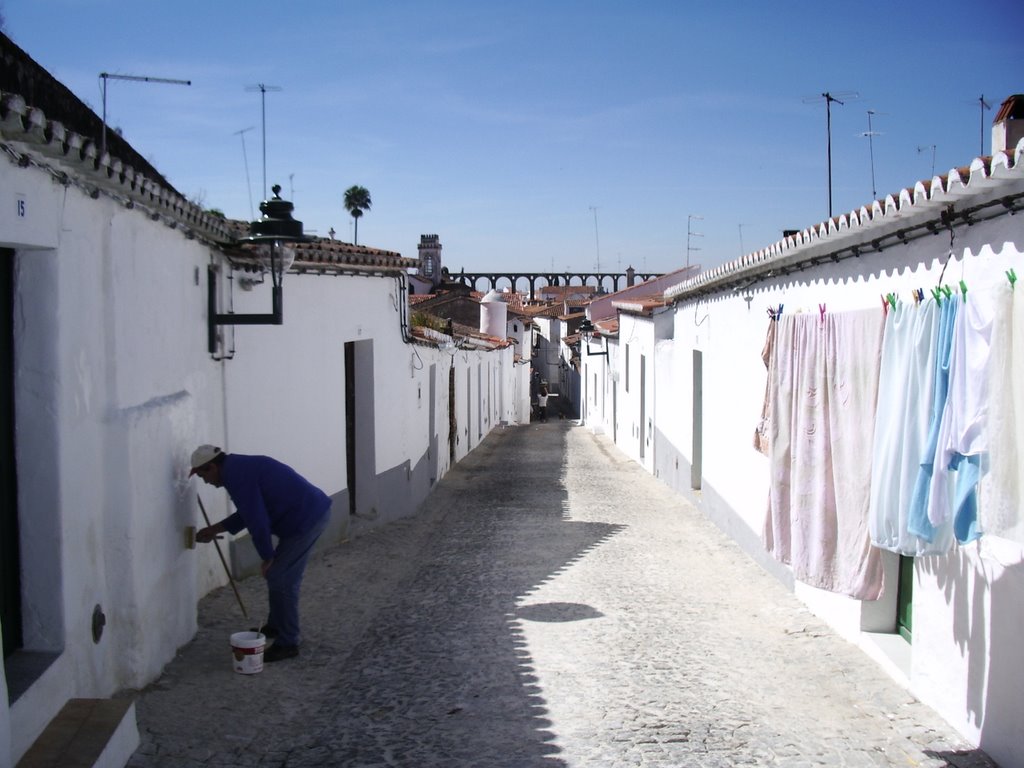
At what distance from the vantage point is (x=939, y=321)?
16.3 feet

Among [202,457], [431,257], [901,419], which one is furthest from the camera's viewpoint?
[431,257]

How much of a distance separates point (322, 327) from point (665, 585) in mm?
4398

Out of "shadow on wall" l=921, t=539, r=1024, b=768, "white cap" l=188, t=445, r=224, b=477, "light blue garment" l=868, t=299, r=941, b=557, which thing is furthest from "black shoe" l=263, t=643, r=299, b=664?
"shadow on wall" l=921, t=539, r=1024, b=768

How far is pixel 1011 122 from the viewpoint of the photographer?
5.38 metres

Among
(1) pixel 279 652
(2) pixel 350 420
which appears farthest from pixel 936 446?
(2) pixel 350 420

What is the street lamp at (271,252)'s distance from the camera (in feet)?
23.4

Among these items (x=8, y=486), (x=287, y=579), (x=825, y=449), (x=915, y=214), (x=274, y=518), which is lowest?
(x=287, y=579)

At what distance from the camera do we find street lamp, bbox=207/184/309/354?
7145 mm

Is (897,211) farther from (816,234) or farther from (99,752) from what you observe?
(99,752)

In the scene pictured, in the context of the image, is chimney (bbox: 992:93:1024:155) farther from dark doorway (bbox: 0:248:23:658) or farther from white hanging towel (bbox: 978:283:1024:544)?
dark doorway (bbox: 0:248:23:658)

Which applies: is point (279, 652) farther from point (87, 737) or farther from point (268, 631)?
point (87, 737)

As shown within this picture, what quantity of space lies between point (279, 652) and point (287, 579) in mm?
511

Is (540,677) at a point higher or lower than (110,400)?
lower

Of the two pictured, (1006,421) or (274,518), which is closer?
(1006,421)
